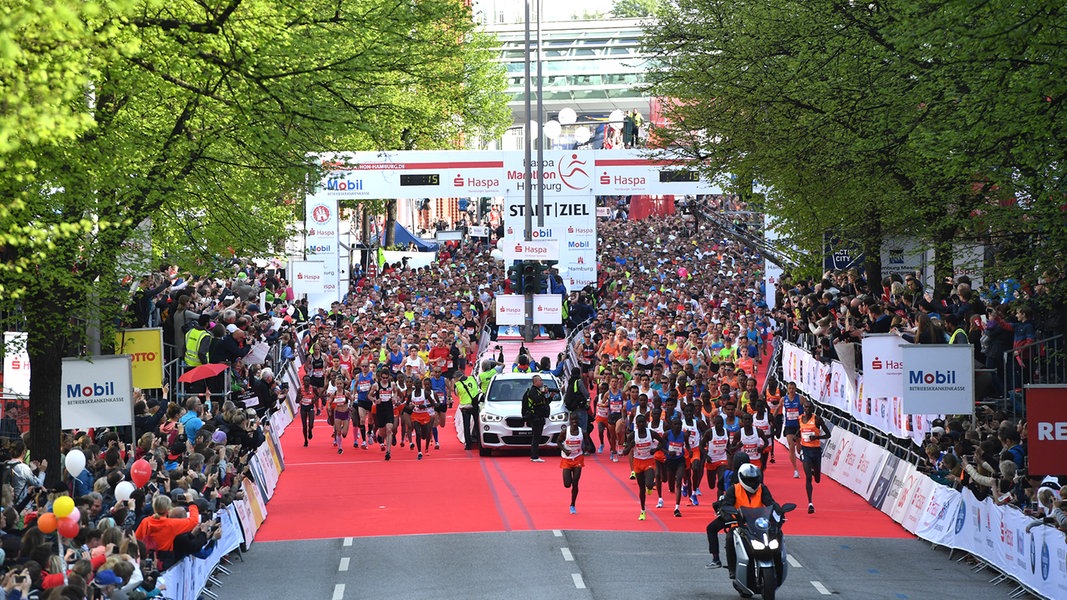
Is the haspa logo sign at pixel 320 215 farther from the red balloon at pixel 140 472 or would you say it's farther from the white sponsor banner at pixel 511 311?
the red balloon at pixel 140 472

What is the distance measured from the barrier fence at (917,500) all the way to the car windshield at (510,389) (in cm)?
547

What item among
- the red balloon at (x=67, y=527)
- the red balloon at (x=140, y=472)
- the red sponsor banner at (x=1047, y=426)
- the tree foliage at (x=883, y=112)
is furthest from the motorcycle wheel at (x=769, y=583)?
the red balloon at (x=67, y=527)

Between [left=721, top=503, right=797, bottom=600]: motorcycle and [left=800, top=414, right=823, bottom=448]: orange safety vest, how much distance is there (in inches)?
277

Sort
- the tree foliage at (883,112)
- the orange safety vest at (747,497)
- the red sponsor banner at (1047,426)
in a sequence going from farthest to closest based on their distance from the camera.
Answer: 1. the tree foliage at (883,112)
2. the red sponsor banner at (1047,426)
3. the orange safety vest at (747,497)

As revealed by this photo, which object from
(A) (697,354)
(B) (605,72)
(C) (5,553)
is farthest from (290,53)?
(B) (605,72)

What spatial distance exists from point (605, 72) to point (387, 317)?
8272cm

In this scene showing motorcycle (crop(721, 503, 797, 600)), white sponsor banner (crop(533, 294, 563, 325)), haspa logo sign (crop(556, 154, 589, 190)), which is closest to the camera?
motorcycle (crop(721, 503, 797, 600))

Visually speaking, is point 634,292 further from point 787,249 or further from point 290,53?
point 290,53

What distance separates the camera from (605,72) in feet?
410

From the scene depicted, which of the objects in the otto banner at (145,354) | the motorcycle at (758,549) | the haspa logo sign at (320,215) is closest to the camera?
the motorcycle at (758,549)

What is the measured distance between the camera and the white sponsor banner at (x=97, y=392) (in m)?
18.2

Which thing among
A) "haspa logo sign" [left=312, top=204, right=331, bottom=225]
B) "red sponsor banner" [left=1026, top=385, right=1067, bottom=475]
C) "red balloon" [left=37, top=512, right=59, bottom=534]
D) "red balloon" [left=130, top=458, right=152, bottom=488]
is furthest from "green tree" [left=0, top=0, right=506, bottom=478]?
"haspa logo sign" [left=312, top=204, right=331, bottom=225]

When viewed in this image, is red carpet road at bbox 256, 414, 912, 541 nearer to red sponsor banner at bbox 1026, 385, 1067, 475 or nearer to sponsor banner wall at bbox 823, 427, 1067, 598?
sponsor banner wall at bbox 823, 427, 1067, 598

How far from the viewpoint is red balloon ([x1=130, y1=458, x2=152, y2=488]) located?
17391mm
